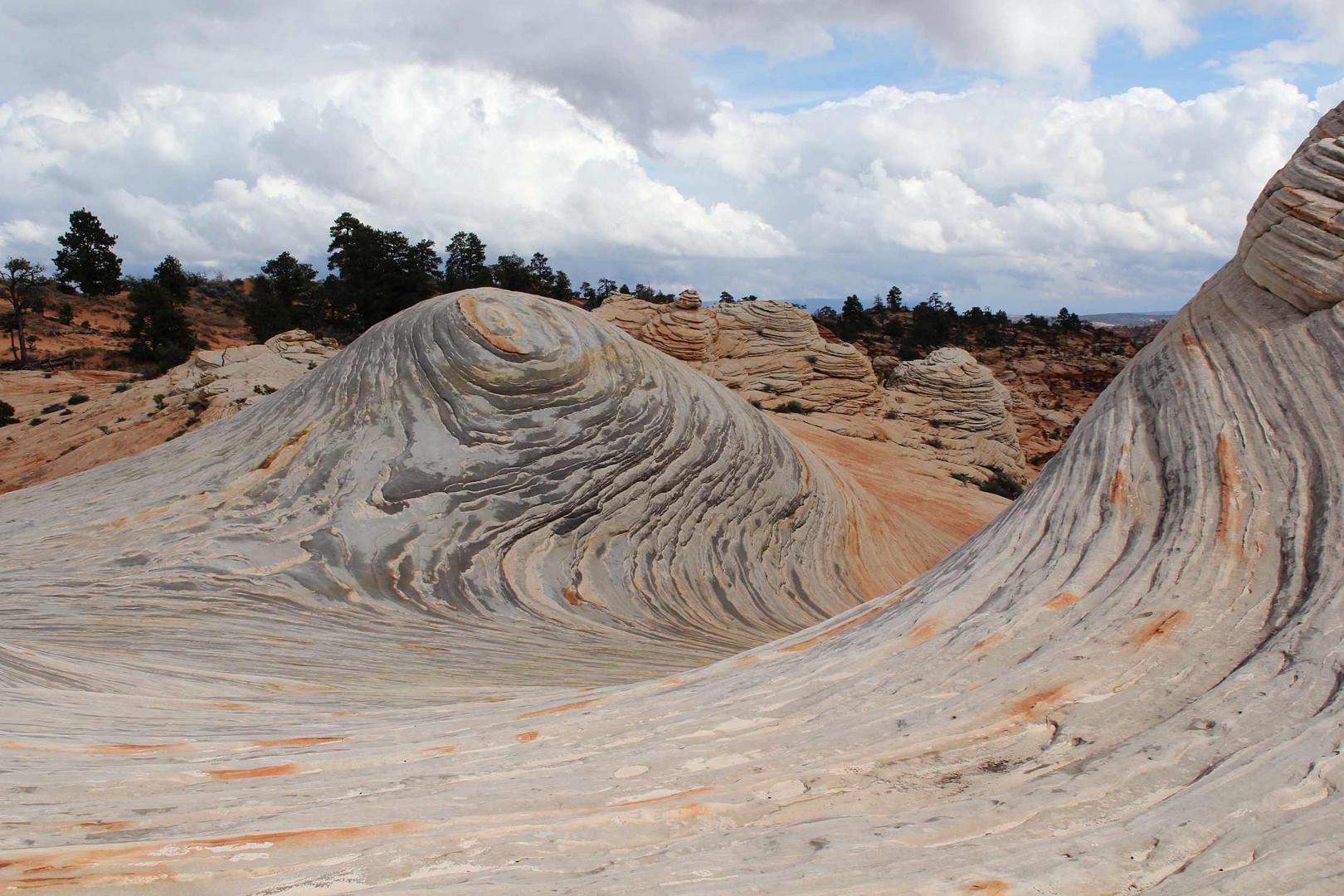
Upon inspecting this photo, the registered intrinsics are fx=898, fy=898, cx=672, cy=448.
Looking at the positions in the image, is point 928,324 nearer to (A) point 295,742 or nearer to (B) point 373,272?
(B) point 373,272

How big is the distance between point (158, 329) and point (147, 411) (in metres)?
22.1

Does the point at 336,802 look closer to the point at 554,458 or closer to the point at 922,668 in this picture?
the point at 922,668

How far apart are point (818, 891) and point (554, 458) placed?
5.88m

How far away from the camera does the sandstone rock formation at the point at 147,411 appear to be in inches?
659

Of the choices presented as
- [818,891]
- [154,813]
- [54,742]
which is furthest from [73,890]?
[818,891]

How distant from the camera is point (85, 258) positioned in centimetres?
5222

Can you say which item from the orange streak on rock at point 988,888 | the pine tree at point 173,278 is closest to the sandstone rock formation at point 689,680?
the orange streak on rock at point 988,888

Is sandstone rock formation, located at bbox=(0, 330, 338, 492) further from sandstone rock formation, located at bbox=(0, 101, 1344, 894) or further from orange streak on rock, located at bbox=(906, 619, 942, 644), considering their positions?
orange streak on rock, located at bbox=(906, 619, 942, 644)

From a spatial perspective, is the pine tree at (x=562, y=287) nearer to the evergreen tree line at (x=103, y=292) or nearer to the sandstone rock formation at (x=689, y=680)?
the evergreen tree line at (x=103, y=292)

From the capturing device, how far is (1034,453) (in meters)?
29.7

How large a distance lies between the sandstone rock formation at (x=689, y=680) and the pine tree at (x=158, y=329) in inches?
1306

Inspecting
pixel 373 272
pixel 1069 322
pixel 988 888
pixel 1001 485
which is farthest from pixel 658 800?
pixel 1069 322

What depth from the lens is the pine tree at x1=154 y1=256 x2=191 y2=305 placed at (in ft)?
137

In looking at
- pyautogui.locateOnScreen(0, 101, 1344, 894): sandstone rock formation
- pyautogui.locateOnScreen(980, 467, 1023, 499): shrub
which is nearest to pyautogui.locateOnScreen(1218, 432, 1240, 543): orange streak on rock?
pyautogui.locateOnScreen(0, 101, 1344, 894): sandstone rock formation
